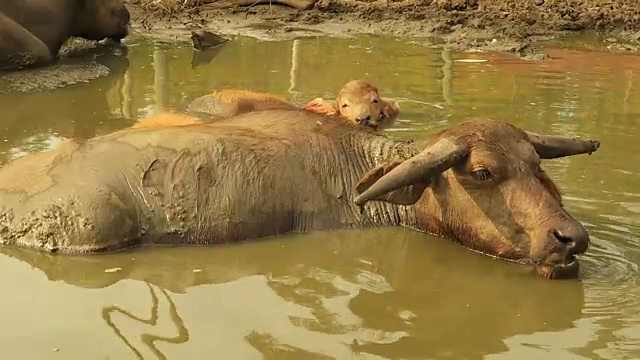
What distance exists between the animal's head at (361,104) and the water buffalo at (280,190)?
2.38 metres

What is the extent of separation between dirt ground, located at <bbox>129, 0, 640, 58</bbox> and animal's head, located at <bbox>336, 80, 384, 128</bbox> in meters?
5.35

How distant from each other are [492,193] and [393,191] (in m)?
0.58

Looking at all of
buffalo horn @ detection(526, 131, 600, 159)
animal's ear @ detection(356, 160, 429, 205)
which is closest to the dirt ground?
→ buffalo horn @ detection(526, 131, 600, 159)

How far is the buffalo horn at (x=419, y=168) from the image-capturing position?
217 inches

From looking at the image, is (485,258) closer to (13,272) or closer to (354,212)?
(354,212)

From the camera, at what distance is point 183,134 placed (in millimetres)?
6270

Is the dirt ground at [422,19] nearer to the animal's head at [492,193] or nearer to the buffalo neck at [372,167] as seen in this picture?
the buffalo neck at [372,167]

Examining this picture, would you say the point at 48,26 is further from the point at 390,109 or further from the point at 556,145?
the point at 556,145

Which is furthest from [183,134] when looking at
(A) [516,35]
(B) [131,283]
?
→ (A) [516,35]

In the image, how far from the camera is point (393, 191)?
5816 millimetres

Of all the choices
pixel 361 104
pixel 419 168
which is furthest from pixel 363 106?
pixel 419 168

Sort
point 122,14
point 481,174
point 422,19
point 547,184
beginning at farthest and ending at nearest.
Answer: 1. point 422,19
2. point 122,14
3. point 547,184
4. point 481,174

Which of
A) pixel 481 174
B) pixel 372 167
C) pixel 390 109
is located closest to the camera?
pixel 481 174

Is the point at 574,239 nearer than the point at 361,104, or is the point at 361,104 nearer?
the point at 574,239
